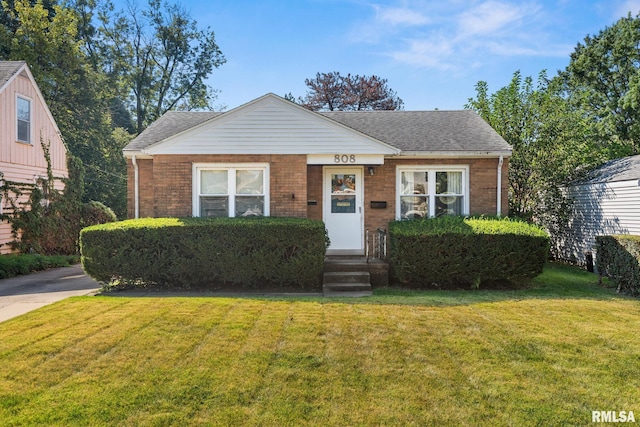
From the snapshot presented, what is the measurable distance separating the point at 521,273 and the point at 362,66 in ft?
72.6

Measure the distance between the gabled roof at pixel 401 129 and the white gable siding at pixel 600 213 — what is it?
13.7 ft

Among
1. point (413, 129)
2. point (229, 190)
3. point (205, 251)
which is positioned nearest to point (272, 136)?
point (229, 190)

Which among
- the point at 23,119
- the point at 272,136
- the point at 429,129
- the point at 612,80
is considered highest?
the point at 612,80

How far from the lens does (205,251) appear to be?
884 cm

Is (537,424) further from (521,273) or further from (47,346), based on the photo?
(521,273)

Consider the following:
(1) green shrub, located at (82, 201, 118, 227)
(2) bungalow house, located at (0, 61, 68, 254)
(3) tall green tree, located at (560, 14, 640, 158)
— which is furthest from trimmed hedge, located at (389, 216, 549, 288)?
(3) tall green tree, located at (560, 14, 640, 158)

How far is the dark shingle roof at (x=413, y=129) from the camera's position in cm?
1117

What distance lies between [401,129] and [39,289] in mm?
10504

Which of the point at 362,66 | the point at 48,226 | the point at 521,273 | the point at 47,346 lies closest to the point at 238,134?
the point at 47,346

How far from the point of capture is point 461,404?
3789 mm

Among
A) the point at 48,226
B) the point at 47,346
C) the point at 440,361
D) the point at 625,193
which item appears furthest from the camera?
the point at 48,226

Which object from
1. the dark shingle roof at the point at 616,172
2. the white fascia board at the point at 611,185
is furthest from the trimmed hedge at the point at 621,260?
the dark shingle roof at the point at 616,172

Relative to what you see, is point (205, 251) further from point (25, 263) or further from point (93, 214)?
point (93, 214)

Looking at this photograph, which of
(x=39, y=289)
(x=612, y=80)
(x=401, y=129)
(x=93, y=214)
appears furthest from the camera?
(x=612, y=80)
